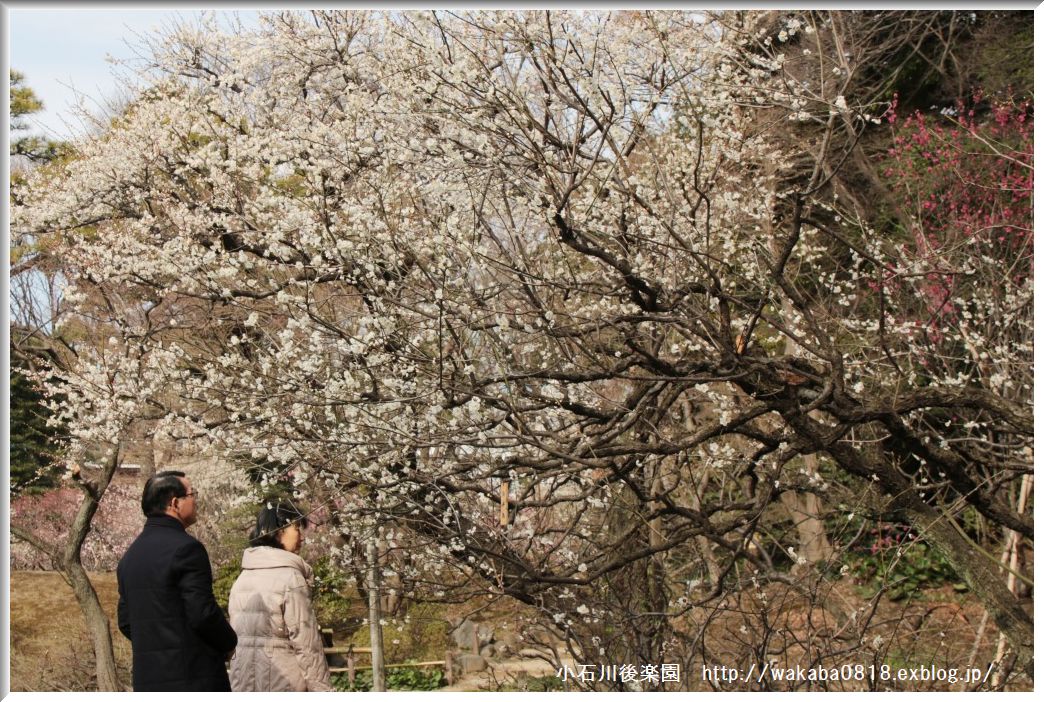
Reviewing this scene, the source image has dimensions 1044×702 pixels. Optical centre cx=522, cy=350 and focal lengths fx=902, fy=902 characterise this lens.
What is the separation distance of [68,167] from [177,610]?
19.5ft

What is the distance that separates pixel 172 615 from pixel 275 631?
658mm

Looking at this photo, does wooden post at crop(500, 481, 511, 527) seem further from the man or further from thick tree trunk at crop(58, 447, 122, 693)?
thick tree trunk at crop(58, 447, 122, 693)

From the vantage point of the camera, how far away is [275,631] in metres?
3.16

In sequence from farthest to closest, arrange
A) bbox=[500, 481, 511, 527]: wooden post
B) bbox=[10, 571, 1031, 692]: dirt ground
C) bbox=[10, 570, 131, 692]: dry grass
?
1. bbox=[10, 570, 131, 692]: dry grass
2. bbox=[10, 571, 1031, 692]: dirt ground
3. bbox=[500, 481, 511, 527]: wooden post

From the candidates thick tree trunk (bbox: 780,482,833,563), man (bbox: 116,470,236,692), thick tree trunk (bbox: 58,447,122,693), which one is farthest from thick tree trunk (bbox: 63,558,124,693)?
thick tree trunk (bbox: 780,482,833,563)

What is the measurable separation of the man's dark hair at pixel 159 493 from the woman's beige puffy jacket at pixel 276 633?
0.61 meters

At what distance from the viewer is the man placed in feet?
8.36

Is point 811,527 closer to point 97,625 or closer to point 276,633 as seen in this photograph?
point 97,625

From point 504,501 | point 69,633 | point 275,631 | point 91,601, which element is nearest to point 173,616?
point 275,631

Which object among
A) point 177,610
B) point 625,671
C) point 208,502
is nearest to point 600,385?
point 625,671

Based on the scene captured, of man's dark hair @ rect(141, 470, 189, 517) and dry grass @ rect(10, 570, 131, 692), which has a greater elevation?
man's dark hair @ rect(141, 470, 189, 517)

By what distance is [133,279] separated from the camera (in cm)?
674

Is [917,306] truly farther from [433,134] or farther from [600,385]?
[433,134]

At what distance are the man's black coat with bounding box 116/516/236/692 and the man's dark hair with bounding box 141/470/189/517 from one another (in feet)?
0.33
